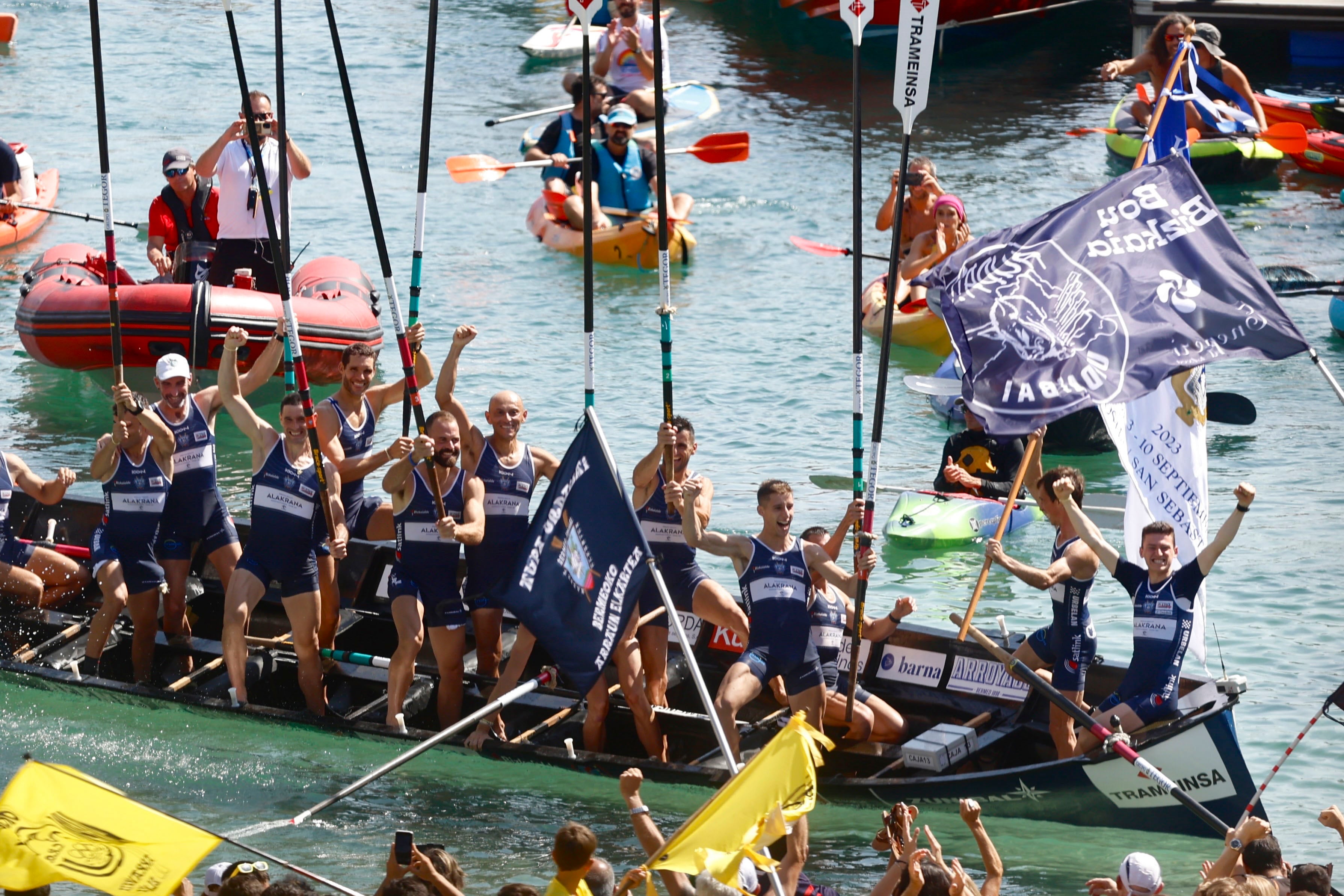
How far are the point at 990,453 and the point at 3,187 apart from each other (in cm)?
1194

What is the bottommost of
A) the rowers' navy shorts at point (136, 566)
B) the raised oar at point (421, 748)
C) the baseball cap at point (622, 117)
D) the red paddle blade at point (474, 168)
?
the rowers' navy shorts at point (136, 566)

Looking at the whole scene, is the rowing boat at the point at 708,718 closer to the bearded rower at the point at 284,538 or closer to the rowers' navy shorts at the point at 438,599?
the bearded rower at the point at 284,538

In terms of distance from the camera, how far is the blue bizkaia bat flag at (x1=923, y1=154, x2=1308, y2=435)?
25.1 feet

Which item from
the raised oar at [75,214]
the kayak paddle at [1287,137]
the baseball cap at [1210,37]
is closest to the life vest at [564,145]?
the raised oar at [75,214]

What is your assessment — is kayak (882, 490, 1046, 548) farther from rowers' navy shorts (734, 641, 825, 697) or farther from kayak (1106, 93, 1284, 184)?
kayak (1106, 93, 1284, 184)

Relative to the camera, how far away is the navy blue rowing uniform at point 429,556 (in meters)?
9.02

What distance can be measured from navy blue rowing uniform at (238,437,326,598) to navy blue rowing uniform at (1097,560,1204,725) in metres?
4.40

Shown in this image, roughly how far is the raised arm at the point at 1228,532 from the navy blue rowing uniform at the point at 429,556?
3.81 metres

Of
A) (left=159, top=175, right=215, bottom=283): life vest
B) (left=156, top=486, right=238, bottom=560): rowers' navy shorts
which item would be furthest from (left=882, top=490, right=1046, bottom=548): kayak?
(left=159, top=175, right=215, bottom=283): life vest

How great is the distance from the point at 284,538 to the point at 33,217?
1173cm

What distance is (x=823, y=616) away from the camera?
8.77 metres

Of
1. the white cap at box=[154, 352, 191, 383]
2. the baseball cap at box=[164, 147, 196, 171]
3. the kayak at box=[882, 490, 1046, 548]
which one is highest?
the baseball cap at box=[164, 147, 196, 171]

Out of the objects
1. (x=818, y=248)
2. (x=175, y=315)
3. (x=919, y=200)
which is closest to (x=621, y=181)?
(x=818, y=248)

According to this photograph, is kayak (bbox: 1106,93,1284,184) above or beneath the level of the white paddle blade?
beneath
